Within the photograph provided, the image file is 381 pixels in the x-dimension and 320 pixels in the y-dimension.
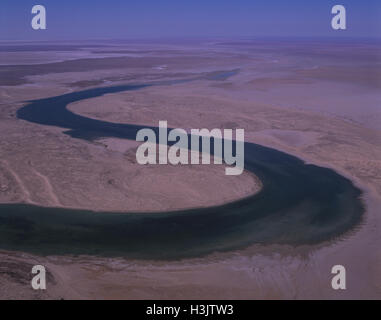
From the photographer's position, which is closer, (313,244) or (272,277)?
(272,277)

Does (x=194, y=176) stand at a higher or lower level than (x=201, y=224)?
higher

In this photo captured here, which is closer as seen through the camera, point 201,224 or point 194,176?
point 201,224

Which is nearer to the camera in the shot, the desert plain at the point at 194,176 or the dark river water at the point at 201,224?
the desert plain at the point at 194,176

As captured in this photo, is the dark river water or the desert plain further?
the dark river water

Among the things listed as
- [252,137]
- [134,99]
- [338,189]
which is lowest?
[338,189]

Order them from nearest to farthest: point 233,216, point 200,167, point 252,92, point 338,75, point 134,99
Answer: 1. point 233,216
2. point 200,167
3. point 134,99
4. point 252,92
5. point 338,75

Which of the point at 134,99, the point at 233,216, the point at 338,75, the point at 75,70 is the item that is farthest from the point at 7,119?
the point at 338,75
